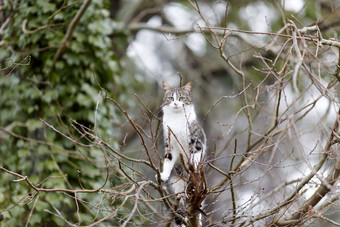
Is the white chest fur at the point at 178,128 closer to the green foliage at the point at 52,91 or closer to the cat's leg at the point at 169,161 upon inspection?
the cat's leg at the point at 169,161

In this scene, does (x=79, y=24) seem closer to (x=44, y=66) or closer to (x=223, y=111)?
(x=44, y=66)

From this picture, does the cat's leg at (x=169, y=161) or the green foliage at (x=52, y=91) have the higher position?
the green foliage at (x=52, y=91)

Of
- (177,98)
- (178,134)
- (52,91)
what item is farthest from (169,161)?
(52,91)

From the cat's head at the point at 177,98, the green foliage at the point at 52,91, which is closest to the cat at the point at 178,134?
the cat's head at the point at 177,98

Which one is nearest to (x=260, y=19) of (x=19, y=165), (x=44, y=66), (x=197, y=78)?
(x=197, y=78)

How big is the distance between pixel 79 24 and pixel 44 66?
642 mm

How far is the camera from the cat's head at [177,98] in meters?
4.15

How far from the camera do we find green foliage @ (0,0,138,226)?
538 cm

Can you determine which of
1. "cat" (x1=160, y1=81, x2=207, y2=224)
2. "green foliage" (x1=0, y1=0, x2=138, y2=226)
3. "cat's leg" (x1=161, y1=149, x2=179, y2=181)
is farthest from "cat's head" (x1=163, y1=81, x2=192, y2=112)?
"green foliage" (x1=0, y1=0, x2=138, y2=226)

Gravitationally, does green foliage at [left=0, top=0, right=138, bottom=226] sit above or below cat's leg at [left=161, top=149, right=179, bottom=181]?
above

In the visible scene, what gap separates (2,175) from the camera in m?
5.27

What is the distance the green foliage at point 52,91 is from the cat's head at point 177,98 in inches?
50.2

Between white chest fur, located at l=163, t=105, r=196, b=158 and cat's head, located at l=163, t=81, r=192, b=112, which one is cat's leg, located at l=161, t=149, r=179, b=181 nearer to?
white chest fur, located at l=163, t=105, r=196, b=158

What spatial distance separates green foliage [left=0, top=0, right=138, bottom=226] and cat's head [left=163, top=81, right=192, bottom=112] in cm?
127
